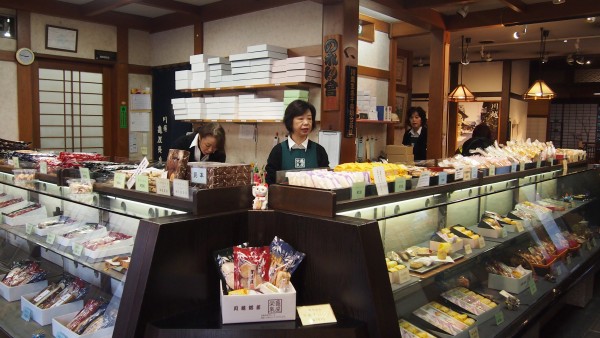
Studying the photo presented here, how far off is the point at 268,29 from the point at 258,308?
15.7 ft

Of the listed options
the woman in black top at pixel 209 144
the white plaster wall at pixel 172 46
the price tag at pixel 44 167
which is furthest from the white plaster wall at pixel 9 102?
the price tag at pixel 44 167

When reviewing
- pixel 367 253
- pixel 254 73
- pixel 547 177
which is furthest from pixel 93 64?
pixel 367 253

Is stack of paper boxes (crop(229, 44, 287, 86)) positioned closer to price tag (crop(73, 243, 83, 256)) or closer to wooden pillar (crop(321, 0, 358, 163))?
wooden pillar (crop(321, 0, 358, 163))

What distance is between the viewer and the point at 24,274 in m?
2.84

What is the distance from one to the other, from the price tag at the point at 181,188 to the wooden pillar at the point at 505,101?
10.4 meters

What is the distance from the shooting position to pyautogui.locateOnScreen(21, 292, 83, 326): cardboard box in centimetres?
239

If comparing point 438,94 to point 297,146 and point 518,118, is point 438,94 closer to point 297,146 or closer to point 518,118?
point 297,146

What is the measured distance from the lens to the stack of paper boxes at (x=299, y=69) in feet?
16.9

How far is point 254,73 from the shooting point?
5598mm

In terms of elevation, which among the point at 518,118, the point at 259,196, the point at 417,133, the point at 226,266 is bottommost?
the point at 226,266

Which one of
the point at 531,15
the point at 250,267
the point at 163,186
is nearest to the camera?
the point at 250,267

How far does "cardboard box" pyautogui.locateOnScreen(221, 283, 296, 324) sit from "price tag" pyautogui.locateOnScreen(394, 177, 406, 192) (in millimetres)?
872

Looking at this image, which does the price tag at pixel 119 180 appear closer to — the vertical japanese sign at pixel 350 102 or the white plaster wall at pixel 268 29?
the vertical japanese sign at pixel 350 102

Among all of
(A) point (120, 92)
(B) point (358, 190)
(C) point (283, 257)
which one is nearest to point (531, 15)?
(B) point (358, 190)
